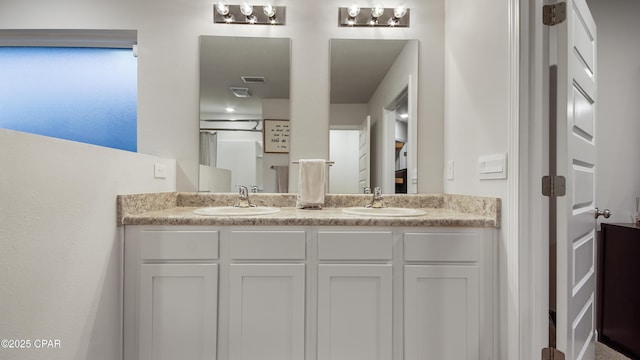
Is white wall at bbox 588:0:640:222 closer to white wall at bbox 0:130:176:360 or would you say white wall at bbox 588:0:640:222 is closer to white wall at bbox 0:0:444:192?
white wall at bbox 0:0:444:192

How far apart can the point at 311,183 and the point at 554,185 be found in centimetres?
119

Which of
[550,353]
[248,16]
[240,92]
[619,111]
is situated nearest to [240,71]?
[240,92]

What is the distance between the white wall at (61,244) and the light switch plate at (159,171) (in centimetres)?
20

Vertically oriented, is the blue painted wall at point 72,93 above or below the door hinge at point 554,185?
above

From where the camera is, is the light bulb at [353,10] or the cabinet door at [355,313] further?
the light bulb at [353,10]

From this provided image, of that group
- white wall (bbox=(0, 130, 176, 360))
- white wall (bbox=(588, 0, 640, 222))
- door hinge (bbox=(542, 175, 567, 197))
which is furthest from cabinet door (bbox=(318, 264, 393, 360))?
white wall (bbox=(588, 0, 640, 222))

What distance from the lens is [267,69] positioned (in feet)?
6.07

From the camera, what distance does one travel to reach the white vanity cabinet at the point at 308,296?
4.24 ft

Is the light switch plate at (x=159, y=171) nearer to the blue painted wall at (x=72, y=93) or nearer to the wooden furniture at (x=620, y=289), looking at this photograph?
the blue painted wall at (x=72, y=93)

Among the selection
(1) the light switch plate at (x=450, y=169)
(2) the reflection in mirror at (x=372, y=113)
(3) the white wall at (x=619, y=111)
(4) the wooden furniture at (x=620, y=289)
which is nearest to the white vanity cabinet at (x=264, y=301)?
(2) the reflection in mirror at (x=372, y=113)

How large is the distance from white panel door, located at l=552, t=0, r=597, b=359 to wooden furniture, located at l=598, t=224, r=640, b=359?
0.38 metres

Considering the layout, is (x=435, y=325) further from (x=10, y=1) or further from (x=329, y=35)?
(x=10, y=1)

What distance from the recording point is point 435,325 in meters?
1.30

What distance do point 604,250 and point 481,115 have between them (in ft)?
4.18
